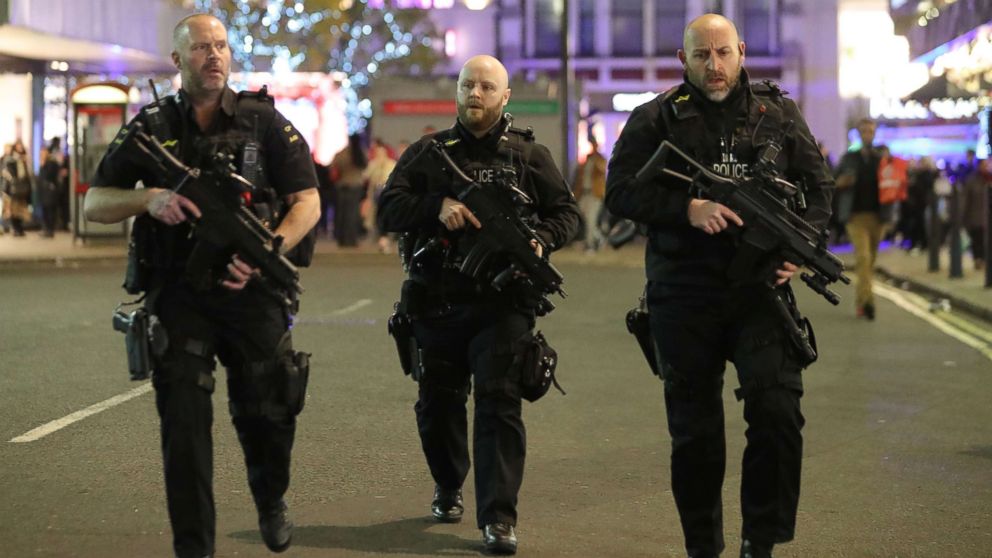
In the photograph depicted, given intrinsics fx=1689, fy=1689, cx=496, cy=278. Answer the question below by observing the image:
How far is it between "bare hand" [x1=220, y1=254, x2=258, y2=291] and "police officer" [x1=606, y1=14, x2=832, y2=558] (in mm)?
1289

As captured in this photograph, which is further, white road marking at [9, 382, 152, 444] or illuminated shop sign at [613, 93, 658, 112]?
illuminated shop sign at [613, 93, 658, 112]

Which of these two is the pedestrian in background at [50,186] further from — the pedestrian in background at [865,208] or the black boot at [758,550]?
the black boot at [758,550]

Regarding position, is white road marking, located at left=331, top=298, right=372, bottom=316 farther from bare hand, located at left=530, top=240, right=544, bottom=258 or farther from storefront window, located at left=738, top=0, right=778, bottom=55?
storefront window, located at left=738, top=0, right=778, bottom=55

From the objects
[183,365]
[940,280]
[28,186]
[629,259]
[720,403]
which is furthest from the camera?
[28,186]

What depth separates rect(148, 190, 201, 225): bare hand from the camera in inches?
210

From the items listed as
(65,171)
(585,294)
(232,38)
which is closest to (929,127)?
(232,38)

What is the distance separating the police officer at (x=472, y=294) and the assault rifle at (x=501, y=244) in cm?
4

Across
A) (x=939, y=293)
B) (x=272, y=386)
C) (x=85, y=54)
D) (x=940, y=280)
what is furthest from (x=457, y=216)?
(x=85, y=54)

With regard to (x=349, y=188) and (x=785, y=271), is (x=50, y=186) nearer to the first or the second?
(x=349, y=188)

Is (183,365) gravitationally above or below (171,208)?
below

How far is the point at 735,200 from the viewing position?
562 centimetres

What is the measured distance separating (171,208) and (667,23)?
5482 centimetres

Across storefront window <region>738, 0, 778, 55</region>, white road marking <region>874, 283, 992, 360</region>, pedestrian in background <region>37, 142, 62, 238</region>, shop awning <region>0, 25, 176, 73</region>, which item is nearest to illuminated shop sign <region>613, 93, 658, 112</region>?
storefront window <region>738, 0, 778, 55</region>

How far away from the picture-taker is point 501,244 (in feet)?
20.5
